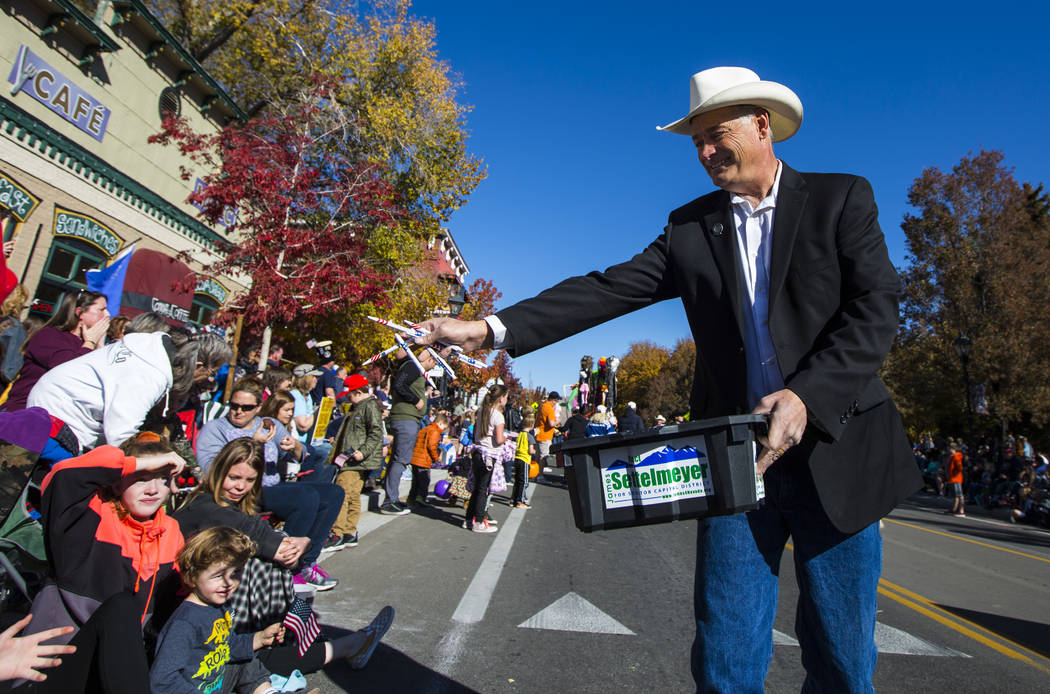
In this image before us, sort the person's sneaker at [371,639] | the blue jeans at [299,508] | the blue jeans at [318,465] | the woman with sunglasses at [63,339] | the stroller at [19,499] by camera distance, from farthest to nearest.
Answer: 1. the blue jeans at [318,465]
2. the blue jeans at [299,508]
3. the woman with sunglasses at [63,339]
4. the person's sneaker at [371,639]
5. the stroller at [19,499]

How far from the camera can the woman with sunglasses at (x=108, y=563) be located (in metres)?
2.22

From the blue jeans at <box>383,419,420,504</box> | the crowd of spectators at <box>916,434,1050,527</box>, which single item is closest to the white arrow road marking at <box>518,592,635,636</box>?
the blue jeans at <box>383,419,420,504</box>

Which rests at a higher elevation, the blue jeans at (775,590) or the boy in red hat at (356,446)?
the boy in red hat at (356,446)

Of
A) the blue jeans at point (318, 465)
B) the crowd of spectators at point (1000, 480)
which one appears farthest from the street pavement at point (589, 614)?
the crowd of spectators at point (1000, 480)

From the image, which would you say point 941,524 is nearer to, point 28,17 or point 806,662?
point 806,662

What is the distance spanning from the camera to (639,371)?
89.2 m

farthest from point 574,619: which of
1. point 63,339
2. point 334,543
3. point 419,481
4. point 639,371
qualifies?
point 639,371

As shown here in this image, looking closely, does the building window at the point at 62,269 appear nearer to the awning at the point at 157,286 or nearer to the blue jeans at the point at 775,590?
the awning at the point at 157,286

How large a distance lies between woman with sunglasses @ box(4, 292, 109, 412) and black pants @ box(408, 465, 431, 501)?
509 cm

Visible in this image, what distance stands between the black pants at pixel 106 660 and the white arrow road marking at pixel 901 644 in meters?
3.76

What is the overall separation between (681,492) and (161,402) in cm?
361

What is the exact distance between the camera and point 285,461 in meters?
6.16

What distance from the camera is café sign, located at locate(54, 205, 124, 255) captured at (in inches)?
508

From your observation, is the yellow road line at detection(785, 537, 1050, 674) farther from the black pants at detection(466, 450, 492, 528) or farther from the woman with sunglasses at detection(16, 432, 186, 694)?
the woman with sunglasses at detection(16, 432, 186, 694)
